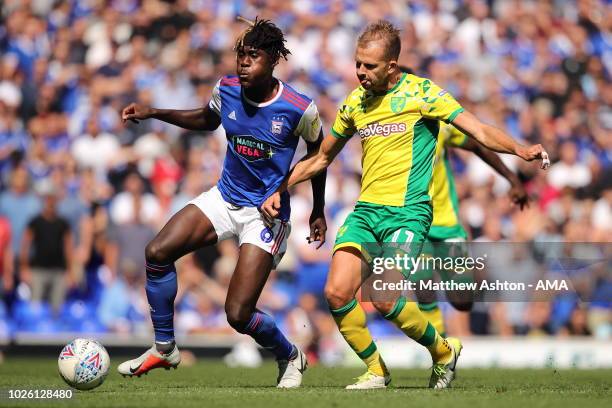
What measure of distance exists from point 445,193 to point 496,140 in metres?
2.87

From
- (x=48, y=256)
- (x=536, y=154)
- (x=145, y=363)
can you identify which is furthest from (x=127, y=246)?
(x=536, y=154)

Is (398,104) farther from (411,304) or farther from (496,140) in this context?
(411,304)

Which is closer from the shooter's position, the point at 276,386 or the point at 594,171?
the point at 276,386

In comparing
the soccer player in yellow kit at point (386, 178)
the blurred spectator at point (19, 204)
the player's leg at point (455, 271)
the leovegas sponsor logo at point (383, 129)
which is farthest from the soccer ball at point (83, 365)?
the blurred spectator at point (19, 204)

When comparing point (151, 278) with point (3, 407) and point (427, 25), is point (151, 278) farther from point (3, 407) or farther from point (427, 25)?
point (427, 25)

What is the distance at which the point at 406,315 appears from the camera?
8211 mm

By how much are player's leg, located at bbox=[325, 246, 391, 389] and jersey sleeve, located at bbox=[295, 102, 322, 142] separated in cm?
119

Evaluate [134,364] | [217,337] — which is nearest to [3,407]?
[134,364]

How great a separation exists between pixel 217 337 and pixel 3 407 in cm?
804

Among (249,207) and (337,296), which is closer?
(337,296)

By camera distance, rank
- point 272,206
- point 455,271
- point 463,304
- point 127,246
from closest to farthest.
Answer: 1. point 272,206
2. point 463,304
3. point 455,271
4. point 127,246

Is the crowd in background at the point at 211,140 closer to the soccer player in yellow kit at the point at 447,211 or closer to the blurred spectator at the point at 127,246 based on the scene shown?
the blurred spectator at the point at 127,246

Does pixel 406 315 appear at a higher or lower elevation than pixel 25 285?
higher

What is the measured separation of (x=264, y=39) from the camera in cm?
880
